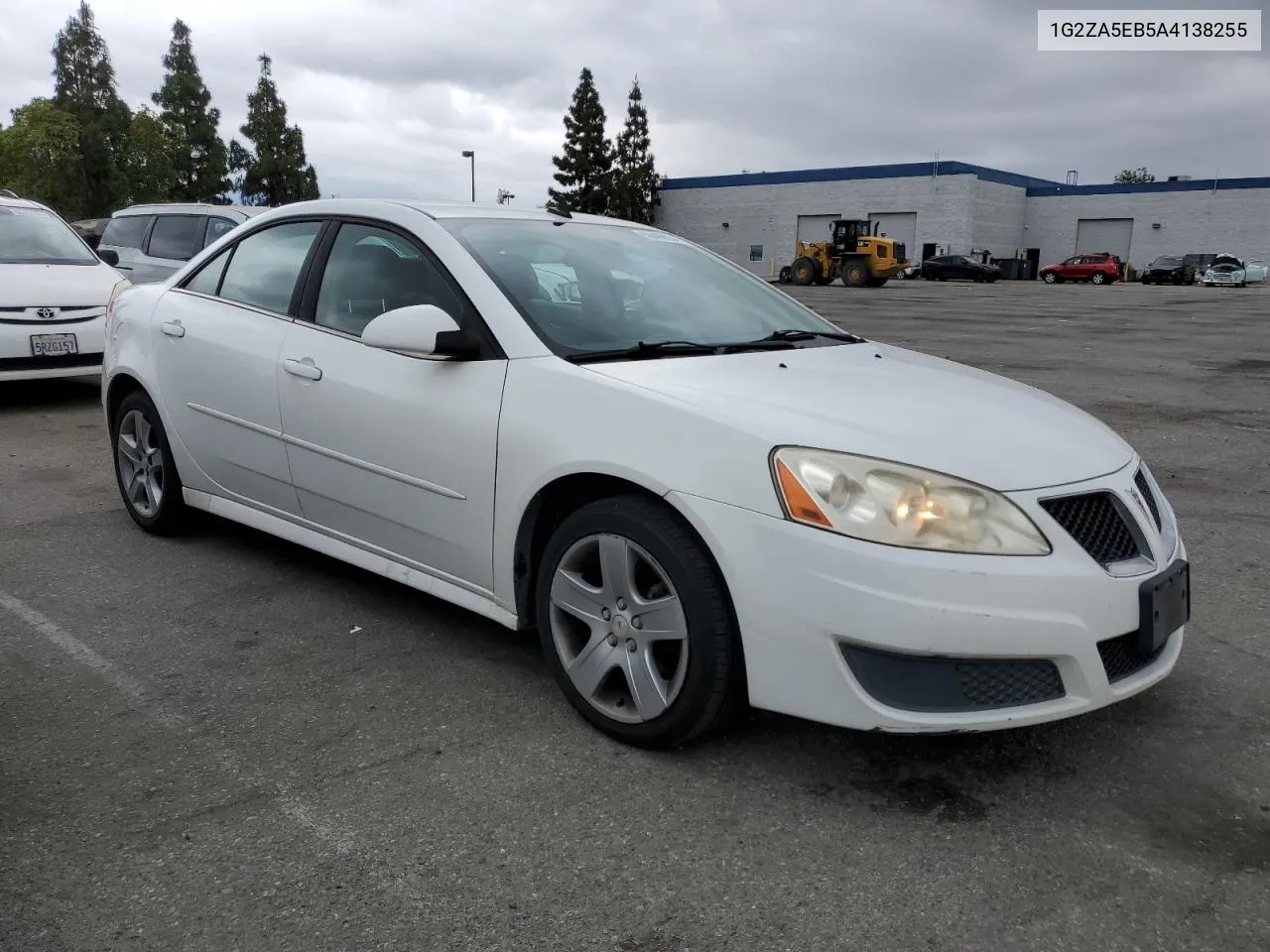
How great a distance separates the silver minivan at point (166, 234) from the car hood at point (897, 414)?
9.81m

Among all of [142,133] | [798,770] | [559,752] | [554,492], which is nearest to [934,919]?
[798,770]

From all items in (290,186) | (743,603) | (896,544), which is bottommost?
(743,603)

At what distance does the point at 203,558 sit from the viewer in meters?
4.63

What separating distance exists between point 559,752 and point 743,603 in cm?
73

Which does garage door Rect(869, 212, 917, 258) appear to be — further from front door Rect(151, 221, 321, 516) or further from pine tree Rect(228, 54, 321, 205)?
front door Rect(151, 221, 321, 516)

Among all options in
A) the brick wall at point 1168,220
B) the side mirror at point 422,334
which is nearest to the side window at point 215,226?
the side mirror at point 422,334

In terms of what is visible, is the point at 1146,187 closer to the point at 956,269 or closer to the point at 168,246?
the point at 956,269

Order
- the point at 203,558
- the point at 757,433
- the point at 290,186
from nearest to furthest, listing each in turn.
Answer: the point at 757,433
the point at 203,558
the point at 290,186

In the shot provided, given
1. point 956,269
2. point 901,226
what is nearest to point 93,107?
point 901,226

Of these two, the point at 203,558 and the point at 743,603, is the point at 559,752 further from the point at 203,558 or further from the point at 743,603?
the point at 203,558

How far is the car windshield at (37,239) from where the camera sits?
29.4ft

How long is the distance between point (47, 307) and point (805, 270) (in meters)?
35.0

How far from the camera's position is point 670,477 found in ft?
8.96

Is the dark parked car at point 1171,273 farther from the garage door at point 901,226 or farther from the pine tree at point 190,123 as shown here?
the pine tree at point 190,123
